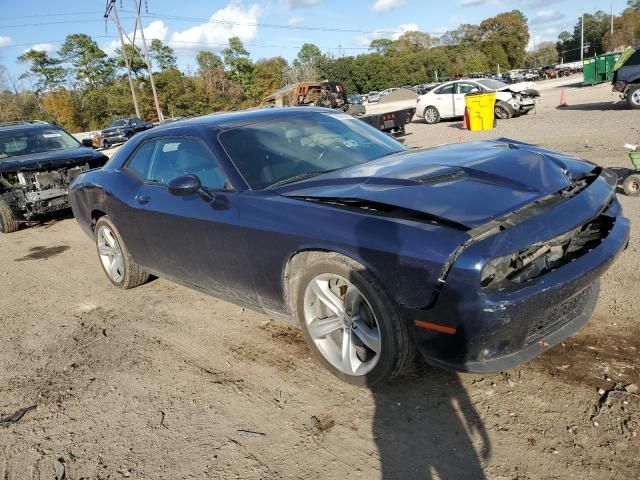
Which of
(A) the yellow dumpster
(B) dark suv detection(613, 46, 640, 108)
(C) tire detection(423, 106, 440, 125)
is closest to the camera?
(A) the yellow dumpster

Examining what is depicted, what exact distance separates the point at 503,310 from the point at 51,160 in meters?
7.96

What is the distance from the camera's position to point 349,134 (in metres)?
4.18

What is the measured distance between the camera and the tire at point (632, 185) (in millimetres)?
6180

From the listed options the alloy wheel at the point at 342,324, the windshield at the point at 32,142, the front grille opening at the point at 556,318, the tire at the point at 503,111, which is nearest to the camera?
the front grille opening at the point at 556,318

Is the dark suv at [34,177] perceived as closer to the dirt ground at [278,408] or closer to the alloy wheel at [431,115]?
the dirt ground at [278,408]

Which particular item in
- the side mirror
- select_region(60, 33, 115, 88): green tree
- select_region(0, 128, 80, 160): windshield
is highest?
select_region(60, 33, 115, 88): green tree

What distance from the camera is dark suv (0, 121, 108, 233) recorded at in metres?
8.16

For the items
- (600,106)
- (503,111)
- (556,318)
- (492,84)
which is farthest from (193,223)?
(600,106)

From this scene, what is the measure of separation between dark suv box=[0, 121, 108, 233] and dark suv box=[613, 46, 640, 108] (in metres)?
15.1

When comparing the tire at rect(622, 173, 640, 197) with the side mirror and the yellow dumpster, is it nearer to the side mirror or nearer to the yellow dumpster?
the side mirror

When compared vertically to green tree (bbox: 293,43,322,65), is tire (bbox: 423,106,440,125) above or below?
below

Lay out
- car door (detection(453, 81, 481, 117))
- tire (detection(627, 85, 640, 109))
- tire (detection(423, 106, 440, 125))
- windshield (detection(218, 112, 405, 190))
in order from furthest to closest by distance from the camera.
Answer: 1. tire (detection(423, 106, 440, 125))
2. car door (detection(453, 81, 481, 117))
3. tire (detection(627, 85, 640, 109))
4. windshield (detection(218, 112, 405, 190))

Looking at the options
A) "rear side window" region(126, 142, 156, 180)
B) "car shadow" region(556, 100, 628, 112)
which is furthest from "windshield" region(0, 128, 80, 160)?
"car shadow" region(556, 100, 628, 112)

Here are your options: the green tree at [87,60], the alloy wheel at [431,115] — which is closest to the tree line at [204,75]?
the green tree at [87,60]
